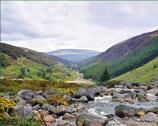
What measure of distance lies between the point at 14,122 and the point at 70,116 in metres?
21.0

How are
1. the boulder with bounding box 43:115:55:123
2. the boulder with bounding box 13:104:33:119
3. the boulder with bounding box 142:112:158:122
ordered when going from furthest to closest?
the boulder with bounding box 43:115:55:123 → the boulder with bounding box 142:112:158:122 → the boulder with bounding box 13:104:33:119

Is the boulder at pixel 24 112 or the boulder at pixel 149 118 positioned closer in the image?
the boulder at pixel 24 112

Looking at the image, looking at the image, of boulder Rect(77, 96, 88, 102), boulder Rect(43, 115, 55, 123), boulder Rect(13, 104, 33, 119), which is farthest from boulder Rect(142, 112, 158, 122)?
boulder Rect(77, 96, 88, 102)

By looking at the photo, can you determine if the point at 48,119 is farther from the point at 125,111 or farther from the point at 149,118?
the point at 149,118

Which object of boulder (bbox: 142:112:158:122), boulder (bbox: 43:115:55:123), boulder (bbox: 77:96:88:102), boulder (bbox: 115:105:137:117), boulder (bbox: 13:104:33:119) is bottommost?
boulder (bbox: 77:96:88:102)

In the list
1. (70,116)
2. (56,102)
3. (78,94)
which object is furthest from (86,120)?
(78,94)

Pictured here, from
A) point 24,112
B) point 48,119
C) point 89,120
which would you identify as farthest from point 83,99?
point 89,120

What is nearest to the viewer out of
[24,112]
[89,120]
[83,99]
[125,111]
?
[89,120]

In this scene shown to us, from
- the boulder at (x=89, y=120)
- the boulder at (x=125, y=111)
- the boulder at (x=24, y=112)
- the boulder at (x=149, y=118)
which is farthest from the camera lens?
the boulder at (x=125, y=111)

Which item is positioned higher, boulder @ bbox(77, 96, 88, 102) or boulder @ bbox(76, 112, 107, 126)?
boulder @ bbox(76, 112, 107, 126)

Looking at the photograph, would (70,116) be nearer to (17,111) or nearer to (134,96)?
(17,111)

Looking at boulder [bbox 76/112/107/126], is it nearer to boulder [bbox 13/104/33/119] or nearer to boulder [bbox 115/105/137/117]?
boulder [bbox 13/104/33/119]

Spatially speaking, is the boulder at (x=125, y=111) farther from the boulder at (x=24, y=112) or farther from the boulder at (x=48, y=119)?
the boulder at (x=24, y=112)

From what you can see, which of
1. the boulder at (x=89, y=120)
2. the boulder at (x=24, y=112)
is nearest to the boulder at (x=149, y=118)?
the boulder at (x=89, y=120)
